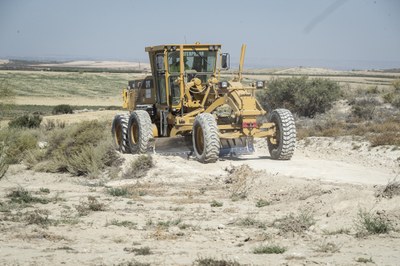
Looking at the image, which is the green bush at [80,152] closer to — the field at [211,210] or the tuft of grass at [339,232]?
the field at [211,210]

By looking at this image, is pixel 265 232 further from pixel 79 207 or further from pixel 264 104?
pixel 264 104

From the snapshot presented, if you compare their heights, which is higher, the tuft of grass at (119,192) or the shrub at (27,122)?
the tuft of grass at (119,192)

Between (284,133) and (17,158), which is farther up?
(284,133)

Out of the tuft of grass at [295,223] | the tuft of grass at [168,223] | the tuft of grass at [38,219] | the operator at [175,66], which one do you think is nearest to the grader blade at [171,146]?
the operator at [175,66]

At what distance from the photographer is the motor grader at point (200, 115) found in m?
16.4

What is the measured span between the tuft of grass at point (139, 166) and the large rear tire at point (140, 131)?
157 centimetres

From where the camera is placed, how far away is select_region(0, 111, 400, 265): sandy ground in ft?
27.5

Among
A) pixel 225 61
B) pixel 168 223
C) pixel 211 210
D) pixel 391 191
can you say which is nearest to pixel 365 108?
pixel 225 61

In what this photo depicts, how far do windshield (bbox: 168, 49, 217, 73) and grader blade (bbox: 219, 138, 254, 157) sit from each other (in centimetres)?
219

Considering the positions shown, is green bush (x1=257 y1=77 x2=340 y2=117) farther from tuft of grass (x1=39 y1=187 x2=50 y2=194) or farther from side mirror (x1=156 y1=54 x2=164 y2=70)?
tuft of grass (x1=39 y1=187 x2=50 y2=194)

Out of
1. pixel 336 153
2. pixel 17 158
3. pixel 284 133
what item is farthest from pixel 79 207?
pixel 336 153

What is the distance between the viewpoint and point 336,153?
19.0 m

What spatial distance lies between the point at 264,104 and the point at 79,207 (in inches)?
769

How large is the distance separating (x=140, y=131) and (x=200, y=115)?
7.25 ft
